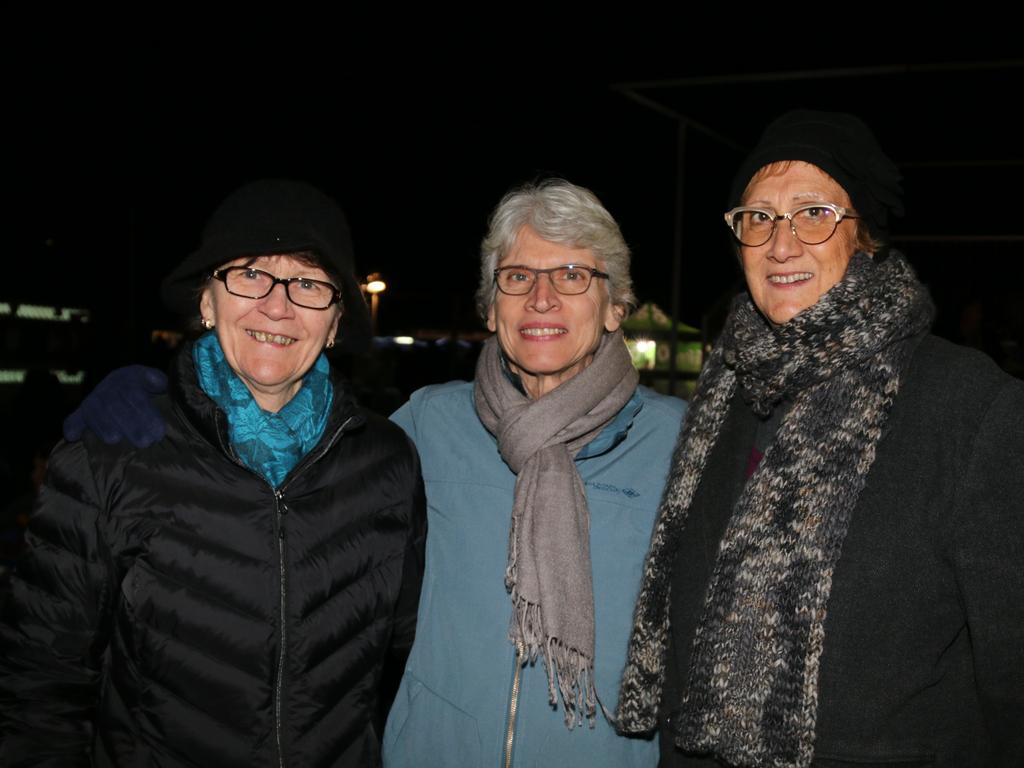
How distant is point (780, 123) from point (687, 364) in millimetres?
5334

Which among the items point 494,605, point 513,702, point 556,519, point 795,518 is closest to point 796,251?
point 795,518

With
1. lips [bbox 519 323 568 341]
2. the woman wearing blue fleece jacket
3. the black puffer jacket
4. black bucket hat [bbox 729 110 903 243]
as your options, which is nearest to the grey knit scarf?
the woman wearing blue fleece jacket

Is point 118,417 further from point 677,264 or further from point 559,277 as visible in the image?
point 677,264

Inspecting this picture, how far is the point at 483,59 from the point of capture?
25.2ft

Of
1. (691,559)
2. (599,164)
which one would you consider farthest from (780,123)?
(599,164)

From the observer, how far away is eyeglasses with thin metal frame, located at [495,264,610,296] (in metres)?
2.28

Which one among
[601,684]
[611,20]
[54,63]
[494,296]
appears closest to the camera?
[601,684]

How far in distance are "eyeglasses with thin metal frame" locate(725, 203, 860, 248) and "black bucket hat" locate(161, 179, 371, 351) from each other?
3.17 feet

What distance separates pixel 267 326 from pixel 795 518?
127cm

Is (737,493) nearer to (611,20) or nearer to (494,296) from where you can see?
(494,296)

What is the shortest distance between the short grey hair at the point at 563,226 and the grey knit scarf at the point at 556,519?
0.90 feet

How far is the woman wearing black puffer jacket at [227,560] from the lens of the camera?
1657 millimetres

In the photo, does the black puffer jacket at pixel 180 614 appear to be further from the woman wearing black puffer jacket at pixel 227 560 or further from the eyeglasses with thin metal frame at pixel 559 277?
the eyeglasses with thin metal frame at pixel 559 277

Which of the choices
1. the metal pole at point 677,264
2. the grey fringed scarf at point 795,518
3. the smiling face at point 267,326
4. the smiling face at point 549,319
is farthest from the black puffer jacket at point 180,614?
the metal pole at point 677,264
